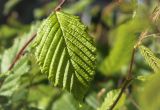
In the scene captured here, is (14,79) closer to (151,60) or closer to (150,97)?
(151,60)

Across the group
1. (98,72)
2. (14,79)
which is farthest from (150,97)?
(98,72)

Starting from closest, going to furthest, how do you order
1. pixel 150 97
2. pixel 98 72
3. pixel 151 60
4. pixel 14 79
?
pixel 150 97, pixel 151 60, pixel 14 79, pixel 98 72

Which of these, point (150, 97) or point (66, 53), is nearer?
point (150, 97)

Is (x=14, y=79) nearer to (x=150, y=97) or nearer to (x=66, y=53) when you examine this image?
(x=66, y=53)

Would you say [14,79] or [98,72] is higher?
→ [14,79]

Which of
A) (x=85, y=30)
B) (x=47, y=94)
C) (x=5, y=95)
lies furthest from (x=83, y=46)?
(x=47, y=94)

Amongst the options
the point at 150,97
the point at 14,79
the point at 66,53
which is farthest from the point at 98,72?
the point at 150,97

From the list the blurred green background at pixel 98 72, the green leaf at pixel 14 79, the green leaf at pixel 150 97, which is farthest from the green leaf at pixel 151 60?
the green leaf at pixel 14 79

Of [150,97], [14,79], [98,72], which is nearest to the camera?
[150,97]

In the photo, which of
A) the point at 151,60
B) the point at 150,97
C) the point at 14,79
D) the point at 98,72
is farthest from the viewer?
the point at 98,72

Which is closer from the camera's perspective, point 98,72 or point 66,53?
point 66,53

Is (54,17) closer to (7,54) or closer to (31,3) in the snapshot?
(7,54)
